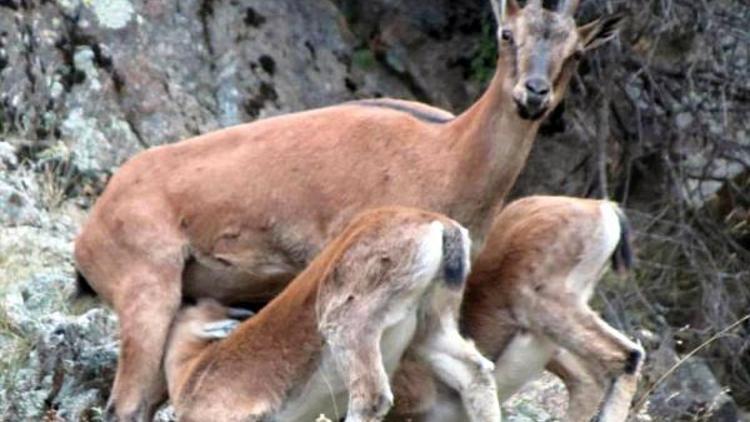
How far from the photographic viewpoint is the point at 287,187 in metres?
10.1

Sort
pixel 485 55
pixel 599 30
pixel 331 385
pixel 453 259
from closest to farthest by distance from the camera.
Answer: pixel 453 259, pixel 331 385, pixel 599 30, pixel 485 55

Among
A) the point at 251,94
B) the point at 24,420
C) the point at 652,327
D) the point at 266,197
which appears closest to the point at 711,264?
the point at 652,327

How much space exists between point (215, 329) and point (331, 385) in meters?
0.86

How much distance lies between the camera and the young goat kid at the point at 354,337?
8953mm

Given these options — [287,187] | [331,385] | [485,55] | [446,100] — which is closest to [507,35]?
[287,187]

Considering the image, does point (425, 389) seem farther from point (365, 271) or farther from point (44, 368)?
point (44, 368)

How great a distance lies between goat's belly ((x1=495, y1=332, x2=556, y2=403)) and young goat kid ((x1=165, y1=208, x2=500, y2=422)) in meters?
0.59

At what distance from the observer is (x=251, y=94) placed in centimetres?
1353

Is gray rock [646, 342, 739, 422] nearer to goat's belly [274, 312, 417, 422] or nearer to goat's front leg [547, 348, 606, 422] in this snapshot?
goat's front leg [547, 348, 606, 422]

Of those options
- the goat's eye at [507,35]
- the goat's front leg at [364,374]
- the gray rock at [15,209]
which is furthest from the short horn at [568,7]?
the gray rock at [15,209]

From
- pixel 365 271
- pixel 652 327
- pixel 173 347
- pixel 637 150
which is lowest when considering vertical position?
pixel 652 327

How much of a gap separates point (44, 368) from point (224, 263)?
92 cm

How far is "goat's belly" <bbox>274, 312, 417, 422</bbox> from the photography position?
9.04 m

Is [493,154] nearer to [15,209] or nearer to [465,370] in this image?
[465,370]
